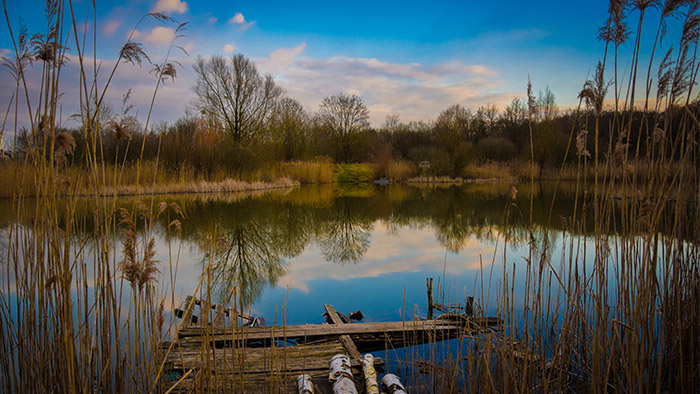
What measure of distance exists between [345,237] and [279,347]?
5.50 meters

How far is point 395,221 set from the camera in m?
10.2

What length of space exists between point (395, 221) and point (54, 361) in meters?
8.69

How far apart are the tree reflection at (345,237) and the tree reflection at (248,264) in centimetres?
96

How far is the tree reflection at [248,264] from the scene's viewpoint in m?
4.88

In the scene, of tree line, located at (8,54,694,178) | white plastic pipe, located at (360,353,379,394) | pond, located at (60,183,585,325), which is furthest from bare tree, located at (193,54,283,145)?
white plastic pipe, located at (360,353,379,394)

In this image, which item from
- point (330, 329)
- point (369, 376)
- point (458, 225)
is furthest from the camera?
point (458, 225)

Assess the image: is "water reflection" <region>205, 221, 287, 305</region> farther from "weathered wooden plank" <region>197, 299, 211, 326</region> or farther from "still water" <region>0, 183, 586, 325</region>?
"weathered wooden plank" <region>197, 299, 211, 326</region>

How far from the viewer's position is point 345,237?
8.41 meters

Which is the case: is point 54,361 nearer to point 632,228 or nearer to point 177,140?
point 632,228

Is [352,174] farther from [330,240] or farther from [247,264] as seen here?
[247,264]

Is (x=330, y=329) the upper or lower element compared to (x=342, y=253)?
upper

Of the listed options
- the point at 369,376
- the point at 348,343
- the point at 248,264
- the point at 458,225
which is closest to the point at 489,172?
the point at 458,225

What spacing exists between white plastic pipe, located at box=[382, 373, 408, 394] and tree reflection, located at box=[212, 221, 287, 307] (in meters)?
1.86

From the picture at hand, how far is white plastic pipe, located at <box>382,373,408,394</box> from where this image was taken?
2.29 metres
